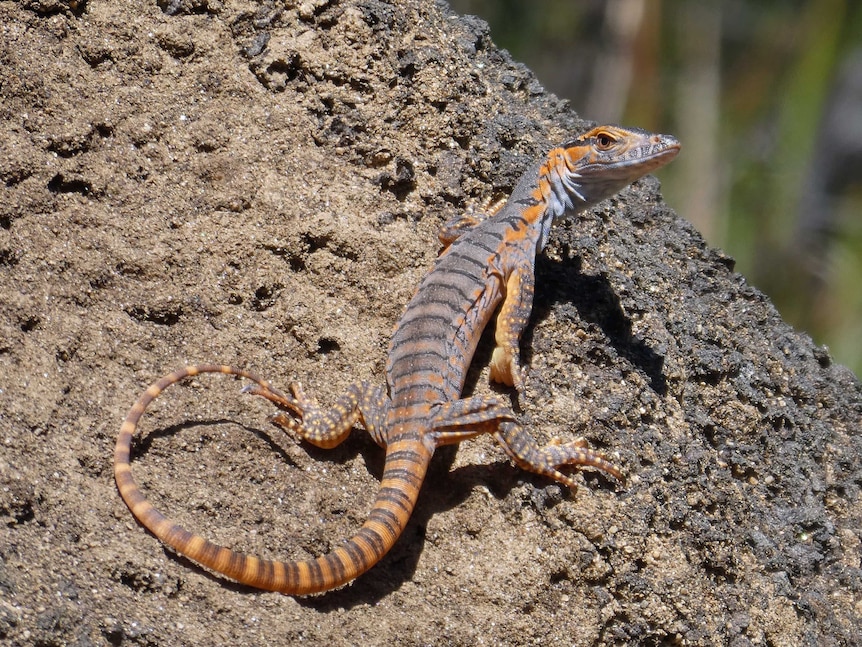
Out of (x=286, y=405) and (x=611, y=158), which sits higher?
(x=611, y=158)

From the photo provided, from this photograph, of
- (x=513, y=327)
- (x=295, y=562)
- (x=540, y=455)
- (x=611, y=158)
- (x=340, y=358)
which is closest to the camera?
(x=295, y=562)

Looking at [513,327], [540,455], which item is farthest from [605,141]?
[540,455]

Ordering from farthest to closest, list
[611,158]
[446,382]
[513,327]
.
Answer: [611,158]
[513,327]
[446,382]

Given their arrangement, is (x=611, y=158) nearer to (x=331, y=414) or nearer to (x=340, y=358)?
(x=340, y=358)

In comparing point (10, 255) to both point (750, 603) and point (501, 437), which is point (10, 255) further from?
point (750, 603)

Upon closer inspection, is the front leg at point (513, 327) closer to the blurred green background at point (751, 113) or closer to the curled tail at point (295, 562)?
the curled tail at point (295, 562)

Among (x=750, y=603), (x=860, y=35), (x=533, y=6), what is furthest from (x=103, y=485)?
(x=533, y=6)

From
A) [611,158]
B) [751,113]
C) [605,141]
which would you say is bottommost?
[611,158]

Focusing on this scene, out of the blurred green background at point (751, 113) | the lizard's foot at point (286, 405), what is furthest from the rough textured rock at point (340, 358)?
the blurred green background at point (751, 113)
